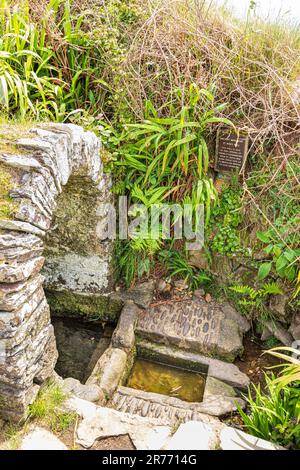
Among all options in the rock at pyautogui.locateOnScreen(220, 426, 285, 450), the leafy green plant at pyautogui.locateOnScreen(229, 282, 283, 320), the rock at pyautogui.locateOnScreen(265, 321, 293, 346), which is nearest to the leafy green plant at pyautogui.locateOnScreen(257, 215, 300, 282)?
the leafy green plant at pyautogui.locateOnScreen(229, 282, 283, 320)

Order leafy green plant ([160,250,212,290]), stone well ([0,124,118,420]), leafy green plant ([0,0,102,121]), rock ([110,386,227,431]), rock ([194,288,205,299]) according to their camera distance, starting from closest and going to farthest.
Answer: stone well ([0,124,118,420])
rock ([110,386,227,431])
leafy green plant ([0,0,102,121])
leafy green plant ([160,250,212,290])
rock ([194,288,205,299])

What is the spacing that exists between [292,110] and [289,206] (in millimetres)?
990

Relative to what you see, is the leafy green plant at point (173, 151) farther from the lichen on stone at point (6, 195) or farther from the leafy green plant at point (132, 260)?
the lichen on stone at point (6, 195)

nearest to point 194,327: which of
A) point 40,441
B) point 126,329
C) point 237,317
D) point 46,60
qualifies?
point 237,317

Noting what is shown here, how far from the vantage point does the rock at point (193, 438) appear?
305cm

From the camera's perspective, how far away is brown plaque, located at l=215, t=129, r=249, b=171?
4492mm

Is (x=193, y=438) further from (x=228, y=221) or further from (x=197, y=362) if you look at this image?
(x=228, y=221)

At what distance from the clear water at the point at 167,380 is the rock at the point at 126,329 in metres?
0.30

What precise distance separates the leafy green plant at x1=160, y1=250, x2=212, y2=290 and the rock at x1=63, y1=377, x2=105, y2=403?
160 cm

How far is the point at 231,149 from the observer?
4.52 meters

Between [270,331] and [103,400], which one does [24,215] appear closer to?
[103,400]

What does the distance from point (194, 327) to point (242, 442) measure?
1810 mm

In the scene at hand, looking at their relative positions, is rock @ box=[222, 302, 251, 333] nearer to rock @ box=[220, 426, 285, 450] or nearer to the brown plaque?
the brown plaque
